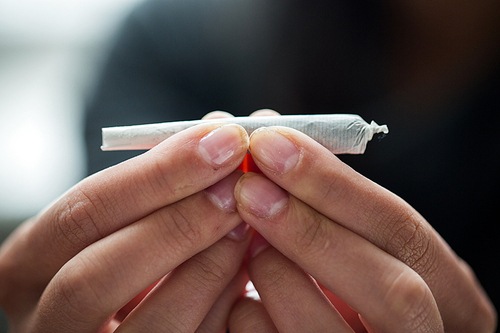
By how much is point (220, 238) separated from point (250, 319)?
11.2 inches

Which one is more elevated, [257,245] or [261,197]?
[261,197]

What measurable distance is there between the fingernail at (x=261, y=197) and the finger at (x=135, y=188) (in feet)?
0.22

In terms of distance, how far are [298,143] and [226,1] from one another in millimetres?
1396

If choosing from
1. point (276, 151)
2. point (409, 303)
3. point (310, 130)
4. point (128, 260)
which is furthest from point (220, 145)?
point (409, 303)

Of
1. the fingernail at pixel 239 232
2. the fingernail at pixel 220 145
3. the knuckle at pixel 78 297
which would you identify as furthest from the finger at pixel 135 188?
the fingernail at pixel 239 232

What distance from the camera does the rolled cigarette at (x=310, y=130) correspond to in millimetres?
778

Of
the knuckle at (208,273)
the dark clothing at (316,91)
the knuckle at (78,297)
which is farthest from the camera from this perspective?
the dark clothing at (316,91)

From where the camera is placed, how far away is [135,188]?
761 mm

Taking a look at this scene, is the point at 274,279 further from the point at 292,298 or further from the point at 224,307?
the point at 224,307

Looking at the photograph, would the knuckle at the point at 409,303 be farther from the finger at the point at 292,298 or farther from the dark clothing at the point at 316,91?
the dark clothing at the point at 316,91

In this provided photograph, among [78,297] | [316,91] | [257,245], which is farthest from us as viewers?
[316,91]

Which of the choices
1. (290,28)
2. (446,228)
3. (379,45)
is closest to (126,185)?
(290,28)

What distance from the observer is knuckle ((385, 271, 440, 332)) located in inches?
28.4

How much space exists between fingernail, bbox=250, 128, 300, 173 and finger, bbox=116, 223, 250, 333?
0.94ft
